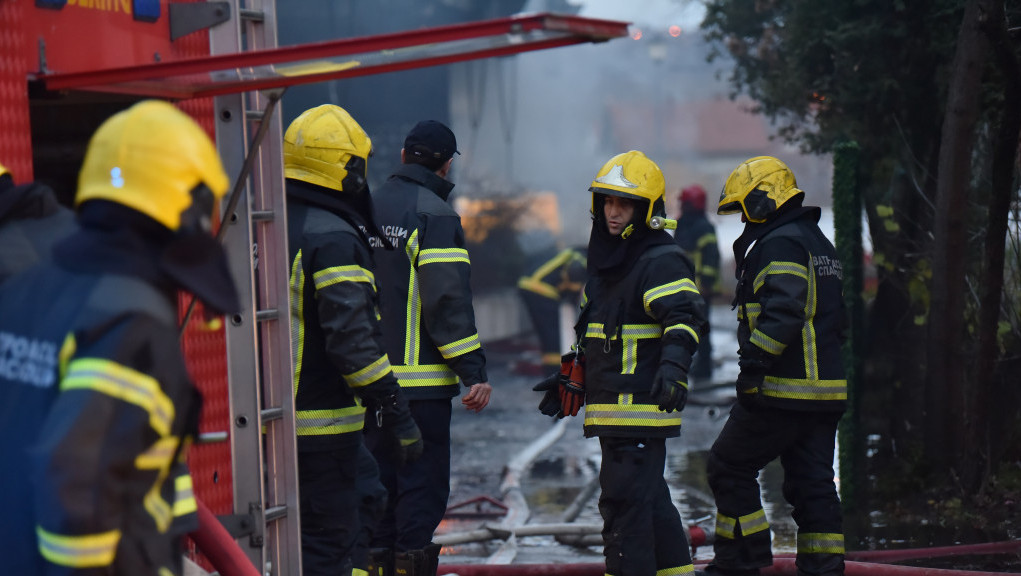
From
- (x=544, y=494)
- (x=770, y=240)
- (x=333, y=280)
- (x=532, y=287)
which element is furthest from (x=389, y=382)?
(x=532, y=287)

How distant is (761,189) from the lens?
5332 millimetres

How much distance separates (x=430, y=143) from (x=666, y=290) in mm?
1237

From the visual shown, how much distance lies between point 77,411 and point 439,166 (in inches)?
132

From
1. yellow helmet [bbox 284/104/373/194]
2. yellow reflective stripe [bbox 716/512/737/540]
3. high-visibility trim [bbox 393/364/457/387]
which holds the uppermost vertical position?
yellow helmet [bbox 284/104/373/194]

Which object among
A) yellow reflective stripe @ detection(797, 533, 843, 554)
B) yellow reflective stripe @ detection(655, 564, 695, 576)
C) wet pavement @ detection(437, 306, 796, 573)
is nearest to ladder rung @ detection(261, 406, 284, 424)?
yellow reflective stripe @ detection(655, 564, 695, 576)

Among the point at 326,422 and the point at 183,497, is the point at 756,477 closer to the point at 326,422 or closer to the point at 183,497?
the point at 326,422

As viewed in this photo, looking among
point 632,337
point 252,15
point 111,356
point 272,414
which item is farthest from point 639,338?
point 111,356

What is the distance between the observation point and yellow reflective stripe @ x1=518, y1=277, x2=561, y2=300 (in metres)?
Result: 12.8

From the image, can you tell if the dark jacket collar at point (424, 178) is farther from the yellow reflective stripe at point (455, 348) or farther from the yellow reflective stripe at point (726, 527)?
the yellow reflective stripe at point (726, 527)

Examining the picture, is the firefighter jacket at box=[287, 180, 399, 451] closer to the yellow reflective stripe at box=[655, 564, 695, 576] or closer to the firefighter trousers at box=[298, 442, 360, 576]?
the firefighter trousers at box=[298, 442, 360, 576]

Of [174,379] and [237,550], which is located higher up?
[174,379]

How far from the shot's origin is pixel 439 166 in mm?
5258

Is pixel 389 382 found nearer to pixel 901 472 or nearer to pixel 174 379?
pixel 174 379

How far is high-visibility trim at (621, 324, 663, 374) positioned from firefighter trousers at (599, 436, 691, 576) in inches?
11.5
